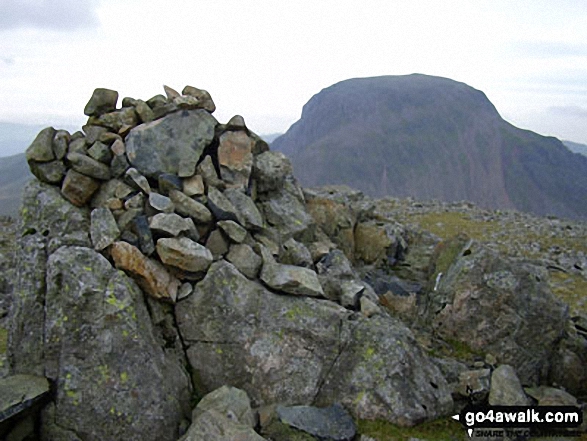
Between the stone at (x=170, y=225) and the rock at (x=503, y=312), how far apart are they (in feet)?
36.9

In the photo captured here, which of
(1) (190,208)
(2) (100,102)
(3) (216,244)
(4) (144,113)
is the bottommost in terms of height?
Answer: (3) (216,244)

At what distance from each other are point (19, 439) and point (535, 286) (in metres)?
18.8

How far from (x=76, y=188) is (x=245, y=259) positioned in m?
6.42

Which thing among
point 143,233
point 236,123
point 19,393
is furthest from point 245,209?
point 19,393

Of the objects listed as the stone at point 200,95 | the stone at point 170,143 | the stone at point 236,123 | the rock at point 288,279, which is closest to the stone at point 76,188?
the stone at point 170,143

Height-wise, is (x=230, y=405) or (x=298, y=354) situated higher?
(x=298, y=354)

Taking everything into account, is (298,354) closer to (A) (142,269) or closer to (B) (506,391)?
(A) (142,269)

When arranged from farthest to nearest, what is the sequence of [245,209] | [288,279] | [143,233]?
[245,209] → [288,279] → [143,233]

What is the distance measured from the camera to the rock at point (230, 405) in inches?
500

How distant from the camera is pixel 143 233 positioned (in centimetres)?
1459

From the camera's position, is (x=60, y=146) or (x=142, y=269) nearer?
(x=142, y=269)

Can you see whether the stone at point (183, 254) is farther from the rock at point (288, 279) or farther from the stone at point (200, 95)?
the stone at point (200, 95)

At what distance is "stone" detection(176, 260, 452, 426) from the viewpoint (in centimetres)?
1388

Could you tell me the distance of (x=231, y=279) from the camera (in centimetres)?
1495
